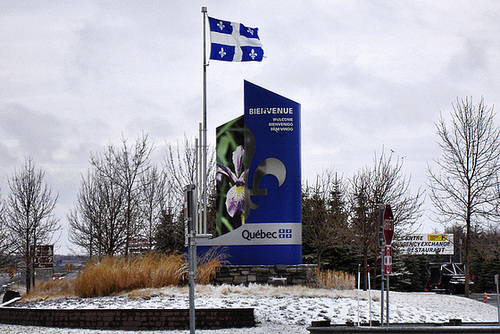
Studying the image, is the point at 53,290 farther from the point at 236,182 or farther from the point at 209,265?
the point at 236,182

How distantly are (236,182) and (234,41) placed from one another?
5378mm

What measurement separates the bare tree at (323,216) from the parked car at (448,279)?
6.19 m

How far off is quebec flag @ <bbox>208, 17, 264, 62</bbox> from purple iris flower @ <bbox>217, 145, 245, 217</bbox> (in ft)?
11.4

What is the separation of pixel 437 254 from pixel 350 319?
42258mm

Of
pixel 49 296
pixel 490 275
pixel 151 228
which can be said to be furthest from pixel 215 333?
pixel 490 275

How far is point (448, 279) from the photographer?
3528 centimetres

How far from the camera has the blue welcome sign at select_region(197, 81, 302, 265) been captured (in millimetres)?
21453

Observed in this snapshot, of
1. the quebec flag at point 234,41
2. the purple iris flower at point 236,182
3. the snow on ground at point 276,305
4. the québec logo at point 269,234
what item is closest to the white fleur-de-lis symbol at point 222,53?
the quebec flag at point 234,41

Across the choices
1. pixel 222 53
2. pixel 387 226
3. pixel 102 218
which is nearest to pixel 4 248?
pixel 102 218

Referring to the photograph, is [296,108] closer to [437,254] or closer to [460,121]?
[460,121]

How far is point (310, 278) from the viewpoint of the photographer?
21.0 metres

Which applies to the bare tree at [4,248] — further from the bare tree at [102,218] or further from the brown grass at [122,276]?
the brown grass at [122,276]

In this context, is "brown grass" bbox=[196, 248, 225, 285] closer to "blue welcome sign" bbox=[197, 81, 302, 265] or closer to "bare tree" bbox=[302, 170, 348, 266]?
"blue welcome sign" bbox=[197, 81, 302, 265]

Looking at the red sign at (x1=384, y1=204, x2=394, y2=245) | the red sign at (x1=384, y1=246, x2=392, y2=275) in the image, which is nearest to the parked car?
the red sign at (x1=384, y1=204, x2=394, y2=245)
